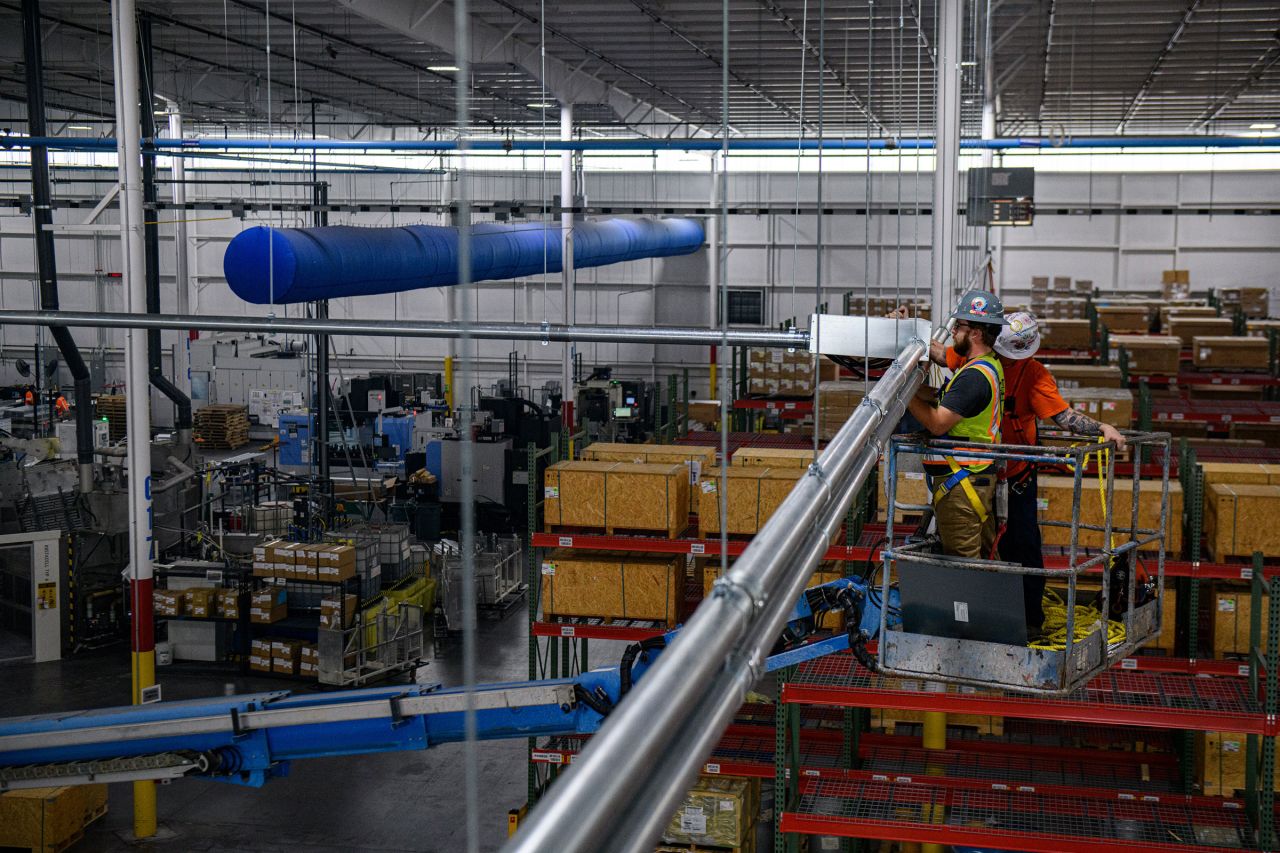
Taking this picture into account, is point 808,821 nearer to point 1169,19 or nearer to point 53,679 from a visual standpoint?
point 53,679

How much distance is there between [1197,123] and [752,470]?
2468 cm

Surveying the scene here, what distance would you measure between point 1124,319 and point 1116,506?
1098cm

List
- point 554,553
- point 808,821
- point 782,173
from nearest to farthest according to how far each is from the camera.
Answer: point 808,821 → point 554,553 → point 782,173

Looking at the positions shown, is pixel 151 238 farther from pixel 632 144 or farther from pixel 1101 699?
pixel 1101 699

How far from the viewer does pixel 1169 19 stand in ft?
58.0

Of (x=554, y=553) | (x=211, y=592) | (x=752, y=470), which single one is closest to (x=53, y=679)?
(x=211, y=592)

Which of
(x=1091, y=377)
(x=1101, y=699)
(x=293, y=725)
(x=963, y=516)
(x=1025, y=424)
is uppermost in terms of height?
(x=1091, y=377)

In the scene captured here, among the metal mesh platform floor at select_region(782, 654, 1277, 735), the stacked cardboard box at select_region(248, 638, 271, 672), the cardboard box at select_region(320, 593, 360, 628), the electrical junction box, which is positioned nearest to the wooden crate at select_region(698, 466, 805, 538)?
the metal mesh platform floor at select_region(782, 654, 1277, 735)

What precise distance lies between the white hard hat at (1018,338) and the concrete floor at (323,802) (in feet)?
23.3

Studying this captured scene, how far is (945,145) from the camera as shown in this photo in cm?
967

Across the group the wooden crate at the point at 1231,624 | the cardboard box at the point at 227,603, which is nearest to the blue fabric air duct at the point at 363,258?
the cardboard box at the point at 227,603

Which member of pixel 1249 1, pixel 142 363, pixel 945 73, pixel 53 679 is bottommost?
pixel 53 679

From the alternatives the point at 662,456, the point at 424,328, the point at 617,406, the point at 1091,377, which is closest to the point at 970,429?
the point at 424,328

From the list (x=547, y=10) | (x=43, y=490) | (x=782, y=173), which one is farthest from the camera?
(x=782, y=173)
